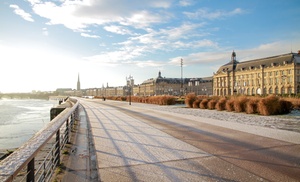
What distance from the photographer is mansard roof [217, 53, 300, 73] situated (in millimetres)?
74375

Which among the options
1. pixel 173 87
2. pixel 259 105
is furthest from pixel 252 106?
pixel 173 87

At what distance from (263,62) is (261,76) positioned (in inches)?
224

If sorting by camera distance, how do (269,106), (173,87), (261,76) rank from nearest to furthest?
(269,106) → (261,76) → (173,87)

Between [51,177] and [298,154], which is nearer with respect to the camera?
[51,177]

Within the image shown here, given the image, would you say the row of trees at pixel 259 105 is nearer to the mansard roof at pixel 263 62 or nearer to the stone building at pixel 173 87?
the mansard roof at pixel 263 62

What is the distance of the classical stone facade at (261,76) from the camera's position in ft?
243

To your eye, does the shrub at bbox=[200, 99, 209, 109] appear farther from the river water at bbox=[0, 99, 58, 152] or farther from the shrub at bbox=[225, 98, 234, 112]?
the river water at bbox=[0, 99, 58, 152]

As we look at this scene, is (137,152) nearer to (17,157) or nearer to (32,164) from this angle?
(32,164)

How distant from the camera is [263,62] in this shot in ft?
283

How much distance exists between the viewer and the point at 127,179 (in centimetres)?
441

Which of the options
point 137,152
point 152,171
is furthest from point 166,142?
point 152,171

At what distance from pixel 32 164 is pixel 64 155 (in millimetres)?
3388

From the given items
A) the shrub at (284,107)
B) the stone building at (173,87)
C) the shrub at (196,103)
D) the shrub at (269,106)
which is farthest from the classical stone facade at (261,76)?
the shrub at (269,106)

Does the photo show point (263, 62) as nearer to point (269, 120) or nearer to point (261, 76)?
point (261, 76)
